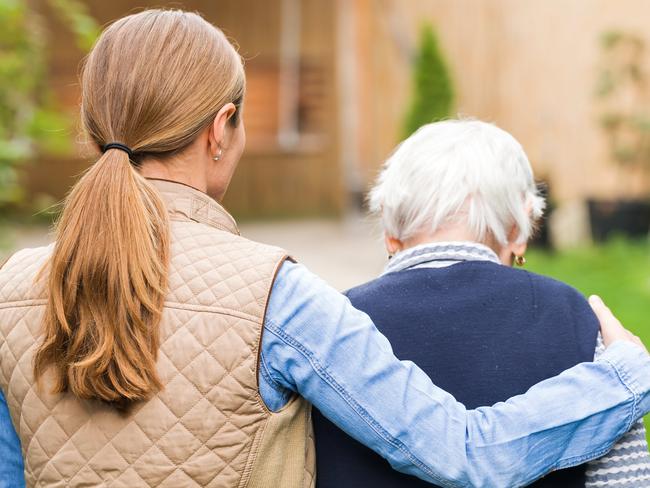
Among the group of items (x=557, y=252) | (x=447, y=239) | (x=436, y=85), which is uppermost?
(x=447, y=239)

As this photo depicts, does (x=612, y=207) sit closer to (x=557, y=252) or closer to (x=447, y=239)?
(x=557, y=252)

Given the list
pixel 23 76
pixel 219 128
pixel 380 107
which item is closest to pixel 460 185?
pixel 219 128

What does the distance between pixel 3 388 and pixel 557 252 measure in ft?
27.1

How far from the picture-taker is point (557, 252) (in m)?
9.46

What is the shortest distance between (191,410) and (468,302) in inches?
25.5

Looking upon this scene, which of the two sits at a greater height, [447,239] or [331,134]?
[447,239]

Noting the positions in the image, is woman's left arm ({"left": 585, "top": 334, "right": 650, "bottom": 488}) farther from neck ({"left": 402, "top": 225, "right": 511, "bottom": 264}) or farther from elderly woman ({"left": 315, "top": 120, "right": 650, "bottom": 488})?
neck ({"left": 402, "top": 225, "right": 511, "bottom": 264})

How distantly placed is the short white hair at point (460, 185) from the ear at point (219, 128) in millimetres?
458

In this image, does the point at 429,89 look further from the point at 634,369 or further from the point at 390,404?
the point at 390,404

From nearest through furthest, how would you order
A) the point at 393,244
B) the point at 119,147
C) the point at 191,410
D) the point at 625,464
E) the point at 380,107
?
the point at 191,410
the point at 119,147
the point at 625,464
the point at 393,244
the point at 380,107

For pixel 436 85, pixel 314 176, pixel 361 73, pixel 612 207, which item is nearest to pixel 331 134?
pixel 314 176

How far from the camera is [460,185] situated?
2.03 m

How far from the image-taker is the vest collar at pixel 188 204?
5.81 feet

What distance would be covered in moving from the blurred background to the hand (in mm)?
3415
